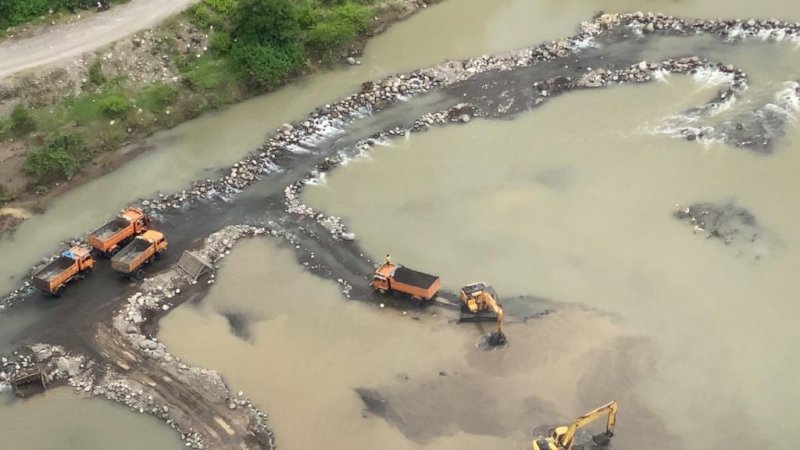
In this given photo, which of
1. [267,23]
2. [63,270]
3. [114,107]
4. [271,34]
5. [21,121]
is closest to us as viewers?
[63,270]

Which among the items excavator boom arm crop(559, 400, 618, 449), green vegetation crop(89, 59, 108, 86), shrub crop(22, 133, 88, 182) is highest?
green vegetation crop(89, 59, 108, 86)

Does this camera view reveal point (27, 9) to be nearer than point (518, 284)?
No

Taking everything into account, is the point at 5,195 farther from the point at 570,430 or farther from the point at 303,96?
the point at 570,430

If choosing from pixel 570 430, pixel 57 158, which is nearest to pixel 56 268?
pixel 57 158

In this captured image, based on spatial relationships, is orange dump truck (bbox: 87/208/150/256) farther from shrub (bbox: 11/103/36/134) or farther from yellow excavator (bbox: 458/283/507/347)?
yellow excavator (bbox: 458/283/507/347)

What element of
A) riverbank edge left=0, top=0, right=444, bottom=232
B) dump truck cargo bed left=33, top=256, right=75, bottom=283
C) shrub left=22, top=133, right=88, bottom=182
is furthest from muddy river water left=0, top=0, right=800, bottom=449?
dump truck cargo bed left=33, top=256, right=75, bottom=283

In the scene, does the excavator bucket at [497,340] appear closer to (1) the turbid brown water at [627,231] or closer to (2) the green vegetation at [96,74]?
(1) the turbid brown water at [627,231]
